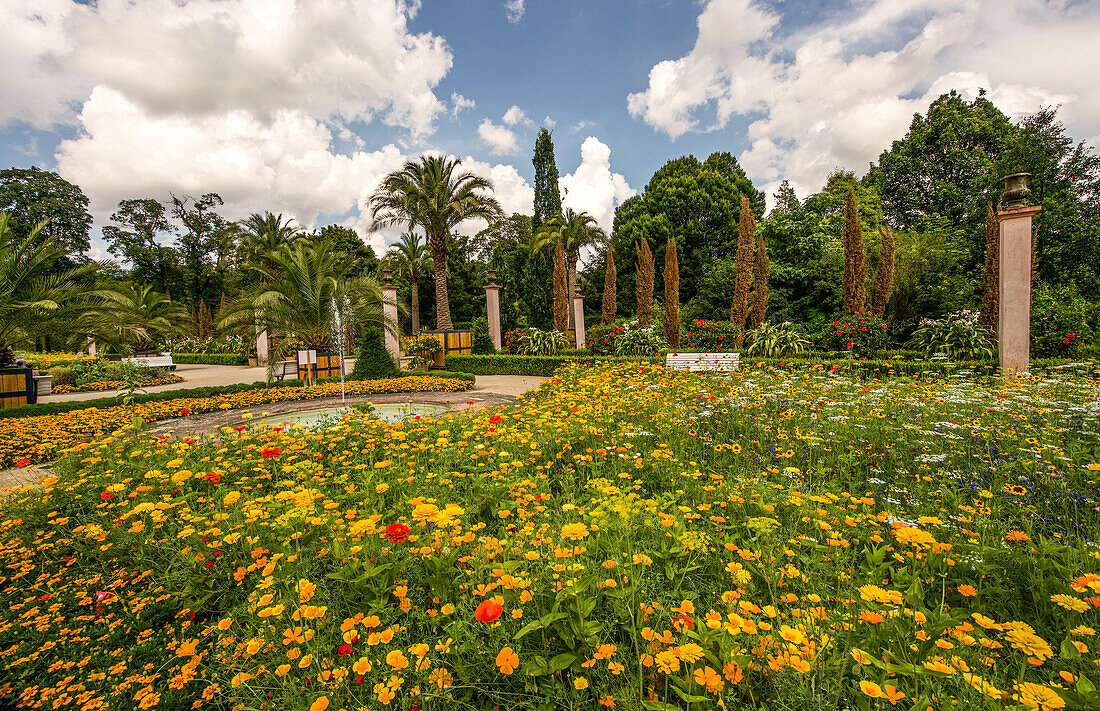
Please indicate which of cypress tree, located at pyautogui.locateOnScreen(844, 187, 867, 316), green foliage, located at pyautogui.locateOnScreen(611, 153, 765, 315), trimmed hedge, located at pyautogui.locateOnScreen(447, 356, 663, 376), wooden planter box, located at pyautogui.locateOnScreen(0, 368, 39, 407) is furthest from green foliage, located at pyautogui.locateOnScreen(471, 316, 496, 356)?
green foliage, located at pyautogui.locateOnScreen(611, 153, 765, 315)

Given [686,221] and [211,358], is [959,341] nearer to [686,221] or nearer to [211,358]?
[686,221]

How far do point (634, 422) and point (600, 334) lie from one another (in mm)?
10877

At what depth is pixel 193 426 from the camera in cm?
736

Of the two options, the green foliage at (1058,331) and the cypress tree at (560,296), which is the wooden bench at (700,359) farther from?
the cypress tree at (560,296)

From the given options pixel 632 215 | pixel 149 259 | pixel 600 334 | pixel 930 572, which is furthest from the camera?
pixel 149 259

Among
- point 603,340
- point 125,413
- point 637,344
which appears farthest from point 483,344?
point 125,413

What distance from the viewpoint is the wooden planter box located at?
952 centimetres

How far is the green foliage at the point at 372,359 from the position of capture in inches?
483

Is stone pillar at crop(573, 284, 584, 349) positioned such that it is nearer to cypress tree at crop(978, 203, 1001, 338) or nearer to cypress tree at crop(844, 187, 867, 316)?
cypress tree at crop(844, 187, 867, 316)

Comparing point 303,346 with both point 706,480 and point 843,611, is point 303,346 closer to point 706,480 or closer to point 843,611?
point 706,480

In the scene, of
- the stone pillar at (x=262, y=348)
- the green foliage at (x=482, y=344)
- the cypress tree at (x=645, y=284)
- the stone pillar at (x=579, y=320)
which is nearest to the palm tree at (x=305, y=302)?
the green foliage at (x=482, y=344)

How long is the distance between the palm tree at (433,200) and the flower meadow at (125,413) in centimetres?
903

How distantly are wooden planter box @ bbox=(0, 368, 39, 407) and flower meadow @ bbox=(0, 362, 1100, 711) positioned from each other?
9.66m

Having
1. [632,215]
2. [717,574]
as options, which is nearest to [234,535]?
[717,574]
